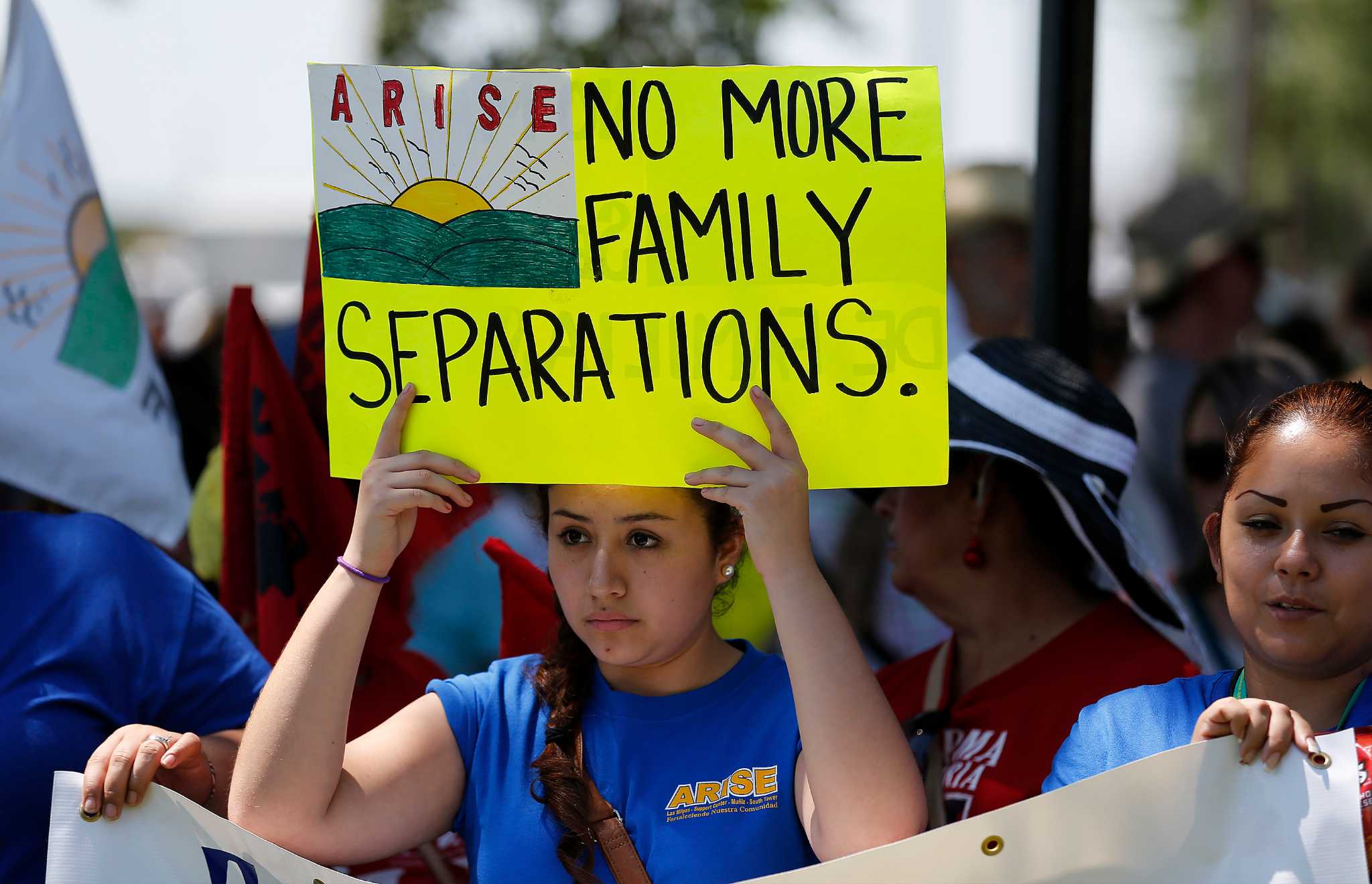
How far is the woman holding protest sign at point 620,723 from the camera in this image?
1.79 metres

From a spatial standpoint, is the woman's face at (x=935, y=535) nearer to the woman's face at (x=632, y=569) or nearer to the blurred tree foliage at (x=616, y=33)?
the woman's face at (x=632, y=569)

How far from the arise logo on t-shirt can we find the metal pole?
5.33 ft

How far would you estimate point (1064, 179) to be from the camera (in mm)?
3148

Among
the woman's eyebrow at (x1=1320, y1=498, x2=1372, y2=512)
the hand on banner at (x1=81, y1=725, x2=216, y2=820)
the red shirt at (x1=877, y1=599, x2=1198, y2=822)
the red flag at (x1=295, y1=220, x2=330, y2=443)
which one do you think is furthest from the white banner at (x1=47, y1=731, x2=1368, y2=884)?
the red flag at (x1=295, y1=220, x2=330, y2=443)

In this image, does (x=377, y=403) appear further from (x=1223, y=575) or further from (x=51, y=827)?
(x=1223, y=575)

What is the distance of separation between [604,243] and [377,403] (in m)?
0.37

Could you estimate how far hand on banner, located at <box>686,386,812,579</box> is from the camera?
1800mm

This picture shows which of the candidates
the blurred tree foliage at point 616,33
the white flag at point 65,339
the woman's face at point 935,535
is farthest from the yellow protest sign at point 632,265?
the blurred tree foliage at point 616,33

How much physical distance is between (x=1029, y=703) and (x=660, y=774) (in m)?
0.71

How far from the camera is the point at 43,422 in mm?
2611

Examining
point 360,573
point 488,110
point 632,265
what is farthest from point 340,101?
point 360,573

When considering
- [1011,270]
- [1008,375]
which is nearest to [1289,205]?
[1011,270]

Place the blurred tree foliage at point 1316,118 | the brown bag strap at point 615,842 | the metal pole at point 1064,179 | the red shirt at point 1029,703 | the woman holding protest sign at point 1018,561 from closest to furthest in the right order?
the brown bag strap at point 615,842, the red shirt at point 1029,703, the woman holding protest sign at point 1018,561, the metal pole at point 1064,179, the blurred tree foliage at point 1316,118

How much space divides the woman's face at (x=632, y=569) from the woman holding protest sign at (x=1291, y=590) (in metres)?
0.53
